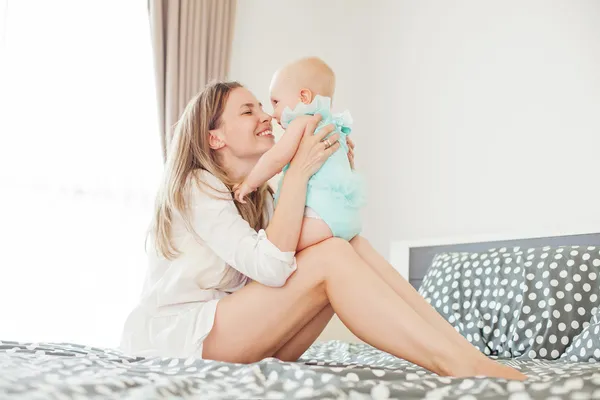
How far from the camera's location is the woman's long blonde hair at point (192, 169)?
1.67m

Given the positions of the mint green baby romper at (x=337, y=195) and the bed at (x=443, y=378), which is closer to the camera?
the bed at (x=443, y=378)

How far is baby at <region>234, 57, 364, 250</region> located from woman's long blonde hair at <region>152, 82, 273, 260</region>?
114mm

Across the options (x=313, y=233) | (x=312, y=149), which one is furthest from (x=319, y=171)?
(x=313, y=233)

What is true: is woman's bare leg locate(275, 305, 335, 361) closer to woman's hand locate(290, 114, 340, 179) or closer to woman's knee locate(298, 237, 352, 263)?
woman's knee locate(298, 237, 352, 263)

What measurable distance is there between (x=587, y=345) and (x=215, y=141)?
3.84ft

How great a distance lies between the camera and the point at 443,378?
3.39ft

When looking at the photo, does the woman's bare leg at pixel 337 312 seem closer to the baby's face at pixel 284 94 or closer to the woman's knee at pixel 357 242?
the woman's knee at pixel 357 242

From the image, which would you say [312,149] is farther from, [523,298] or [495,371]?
[523,298]

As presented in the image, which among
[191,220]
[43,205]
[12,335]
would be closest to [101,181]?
[43,205]

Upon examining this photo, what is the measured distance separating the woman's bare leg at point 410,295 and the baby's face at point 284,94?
0.41 metres

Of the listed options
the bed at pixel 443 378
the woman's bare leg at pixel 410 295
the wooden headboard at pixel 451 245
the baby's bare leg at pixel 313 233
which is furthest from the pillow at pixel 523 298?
the baby's bare leg at pixel 313 233

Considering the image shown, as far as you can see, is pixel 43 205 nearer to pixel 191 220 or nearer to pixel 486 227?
pixel 191 220

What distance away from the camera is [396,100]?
3.48 meters

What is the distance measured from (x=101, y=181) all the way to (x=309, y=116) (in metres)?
1.56
